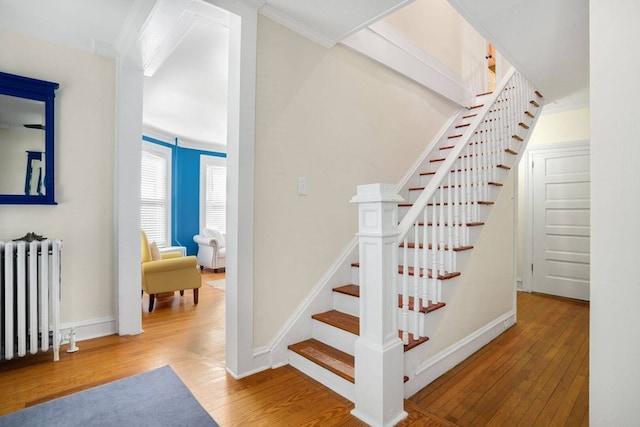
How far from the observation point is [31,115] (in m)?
2.36

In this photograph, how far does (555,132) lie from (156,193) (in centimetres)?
625

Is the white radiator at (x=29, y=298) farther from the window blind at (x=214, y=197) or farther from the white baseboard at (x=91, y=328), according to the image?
the window blind at (x=214, y=197)

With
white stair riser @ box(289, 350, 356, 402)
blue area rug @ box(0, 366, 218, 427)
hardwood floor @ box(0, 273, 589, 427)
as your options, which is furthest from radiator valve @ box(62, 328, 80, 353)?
white stair riser @ box(289, 350, 356, 402)

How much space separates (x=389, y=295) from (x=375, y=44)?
229 centimetres

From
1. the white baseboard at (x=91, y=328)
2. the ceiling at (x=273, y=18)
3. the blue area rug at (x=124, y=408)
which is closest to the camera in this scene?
the blue area rug at (x=124, y=408)

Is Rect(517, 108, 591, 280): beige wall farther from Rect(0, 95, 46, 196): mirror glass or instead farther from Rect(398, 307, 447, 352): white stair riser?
Rect(0, 95, 46, 196): mirror glass

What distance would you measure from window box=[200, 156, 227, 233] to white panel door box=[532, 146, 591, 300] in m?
5.46

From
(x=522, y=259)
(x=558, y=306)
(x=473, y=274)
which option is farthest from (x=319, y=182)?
(x=522, y=259)

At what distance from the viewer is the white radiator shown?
2.10 metres

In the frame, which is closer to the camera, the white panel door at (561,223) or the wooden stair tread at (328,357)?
the wooden stair tread at (328,357)

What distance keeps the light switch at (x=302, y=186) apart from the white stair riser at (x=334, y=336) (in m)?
0.92

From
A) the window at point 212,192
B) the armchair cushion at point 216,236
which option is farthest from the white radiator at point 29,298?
the window at point 212,192

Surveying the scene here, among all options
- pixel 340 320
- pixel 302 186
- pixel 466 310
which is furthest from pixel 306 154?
pixel 466 310

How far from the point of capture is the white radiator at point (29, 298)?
6.89 ft
